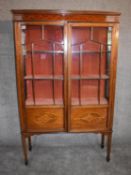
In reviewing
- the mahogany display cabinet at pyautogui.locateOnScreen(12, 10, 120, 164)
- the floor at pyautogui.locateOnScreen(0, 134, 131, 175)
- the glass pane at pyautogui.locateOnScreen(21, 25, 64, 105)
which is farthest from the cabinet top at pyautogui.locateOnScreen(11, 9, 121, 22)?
the floor at pyautogui.locateOnScreen(0, 134, 131, 175)

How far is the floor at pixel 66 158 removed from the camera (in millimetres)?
2111

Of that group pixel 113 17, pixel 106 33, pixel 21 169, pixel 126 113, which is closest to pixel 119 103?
pixel 126 113

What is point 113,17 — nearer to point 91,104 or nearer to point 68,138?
point 91,104

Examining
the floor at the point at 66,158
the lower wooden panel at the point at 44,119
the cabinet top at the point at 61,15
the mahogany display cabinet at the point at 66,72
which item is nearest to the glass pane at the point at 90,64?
the mahogany display cabinet at the point at 66,72

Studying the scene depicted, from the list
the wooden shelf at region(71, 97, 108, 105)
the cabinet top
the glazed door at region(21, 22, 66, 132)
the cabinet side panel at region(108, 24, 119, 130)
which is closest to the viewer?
the cabinet top

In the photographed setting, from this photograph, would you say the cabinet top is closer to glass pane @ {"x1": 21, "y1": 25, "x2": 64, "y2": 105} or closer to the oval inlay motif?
glass pane @ {"x1": 21, "y1": 25, "x2": 64, "y2": 105}

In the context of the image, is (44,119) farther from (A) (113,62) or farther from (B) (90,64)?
(A) (113,62)

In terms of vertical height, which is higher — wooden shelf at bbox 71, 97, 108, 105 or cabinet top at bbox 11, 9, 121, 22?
cabinet top at bbox 11, 9, 121, 22

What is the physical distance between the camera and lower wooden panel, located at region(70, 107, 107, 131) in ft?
6.75

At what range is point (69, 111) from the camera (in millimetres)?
2029

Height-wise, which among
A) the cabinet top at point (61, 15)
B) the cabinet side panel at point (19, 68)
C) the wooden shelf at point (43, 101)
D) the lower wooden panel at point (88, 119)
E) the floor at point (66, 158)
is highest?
the cabinet top at point (61, 15)

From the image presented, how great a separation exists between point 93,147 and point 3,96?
148 cm

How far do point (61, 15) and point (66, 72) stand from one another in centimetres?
58

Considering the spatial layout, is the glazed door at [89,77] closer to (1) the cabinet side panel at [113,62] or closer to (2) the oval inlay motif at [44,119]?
(1) the cabinet side panel at [113,62]
